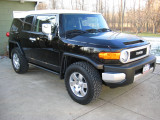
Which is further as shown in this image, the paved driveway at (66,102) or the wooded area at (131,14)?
the wooded area at (131,14)

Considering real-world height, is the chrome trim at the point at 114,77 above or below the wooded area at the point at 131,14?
below

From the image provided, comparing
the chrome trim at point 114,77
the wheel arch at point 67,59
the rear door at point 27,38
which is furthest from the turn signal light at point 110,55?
the rear door at point 27,38

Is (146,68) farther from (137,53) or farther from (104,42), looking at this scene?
(104,42)

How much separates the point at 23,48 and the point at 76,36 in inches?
89.2

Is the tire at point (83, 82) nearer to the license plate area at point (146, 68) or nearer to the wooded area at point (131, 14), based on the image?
the license plate area at point (146, 68)

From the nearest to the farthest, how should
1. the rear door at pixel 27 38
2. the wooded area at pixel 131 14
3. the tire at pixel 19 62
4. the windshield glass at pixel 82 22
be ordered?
1. the windshield glass at pixel 82 22
2. the rear door at pixel 27 38
3. the tire at pixel 19 62
4. the wooded area at pixel 131 14

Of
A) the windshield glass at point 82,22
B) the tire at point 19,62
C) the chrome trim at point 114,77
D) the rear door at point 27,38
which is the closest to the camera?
the chrome trim at point 114,77

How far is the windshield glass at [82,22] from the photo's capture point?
12.7ft

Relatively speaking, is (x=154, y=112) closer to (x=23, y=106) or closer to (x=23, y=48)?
(x=23, y=106)

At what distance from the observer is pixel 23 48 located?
5152 mm

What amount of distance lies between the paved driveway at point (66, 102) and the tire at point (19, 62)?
418 millimetres

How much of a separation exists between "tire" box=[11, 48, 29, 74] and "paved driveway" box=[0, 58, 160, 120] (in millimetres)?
418

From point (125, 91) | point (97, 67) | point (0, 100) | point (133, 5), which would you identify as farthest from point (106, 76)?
point (133, 5)

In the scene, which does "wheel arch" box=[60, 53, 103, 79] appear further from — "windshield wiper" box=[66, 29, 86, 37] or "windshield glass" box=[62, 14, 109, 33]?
"windshield glass" box=[62, 14, 109, 33]
